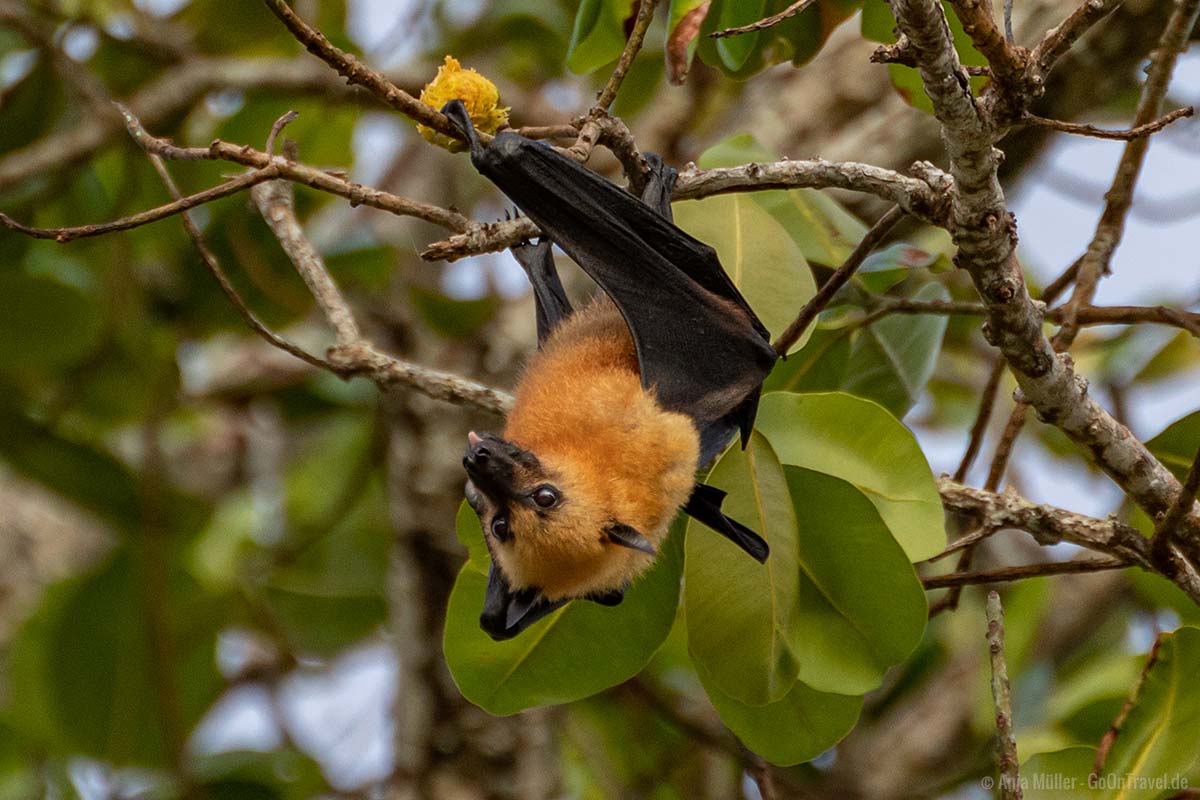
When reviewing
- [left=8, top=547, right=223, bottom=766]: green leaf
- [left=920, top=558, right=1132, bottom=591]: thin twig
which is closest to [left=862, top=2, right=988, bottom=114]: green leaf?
[left=920, top=558, right=1132, bottom=591]: thin twig

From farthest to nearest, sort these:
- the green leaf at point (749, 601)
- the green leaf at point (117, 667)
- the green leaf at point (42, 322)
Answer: the green leaf at point (117, 667) → the green leaf at point (42, 322) → the green leaf at point (749, 601)

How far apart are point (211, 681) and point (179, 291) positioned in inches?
59.7

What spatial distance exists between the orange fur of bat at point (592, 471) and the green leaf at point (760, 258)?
0.29 m

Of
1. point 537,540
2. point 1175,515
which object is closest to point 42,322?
point 537,540

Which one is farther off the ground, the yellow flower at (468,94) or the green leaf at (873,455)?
the yellow flower at (468,94)

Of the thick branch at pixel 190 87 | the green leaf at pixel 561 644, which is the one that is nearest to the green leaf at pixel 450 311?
the thick branch at pixel 190 87

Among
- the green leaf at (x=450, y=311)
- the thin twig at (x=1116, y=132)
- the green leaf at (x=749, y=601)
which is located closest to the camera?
the thin twig at (x=1116, y=132)

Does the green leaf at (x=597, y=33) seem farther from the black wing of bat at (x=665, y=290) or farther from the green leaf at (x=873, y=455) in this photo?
the green leaf at (x=873, y=455)

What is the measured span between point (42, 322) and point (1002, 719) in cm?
337

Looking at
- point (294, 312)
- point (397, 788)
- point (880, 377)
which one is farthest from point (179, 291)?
point (880, 377)

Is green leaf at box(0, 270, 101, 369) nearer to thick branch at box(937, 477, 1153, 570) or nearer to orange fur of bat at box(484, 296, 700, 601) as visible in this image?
orange fur of bat at box(484, 296, 700, 601)

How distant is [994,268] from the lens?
203 cm

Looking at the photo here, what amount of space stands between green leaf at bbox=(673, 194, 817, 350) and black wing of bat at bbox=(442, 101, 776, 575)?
85mm

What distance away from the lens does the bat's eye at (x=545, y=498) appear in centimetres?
220
